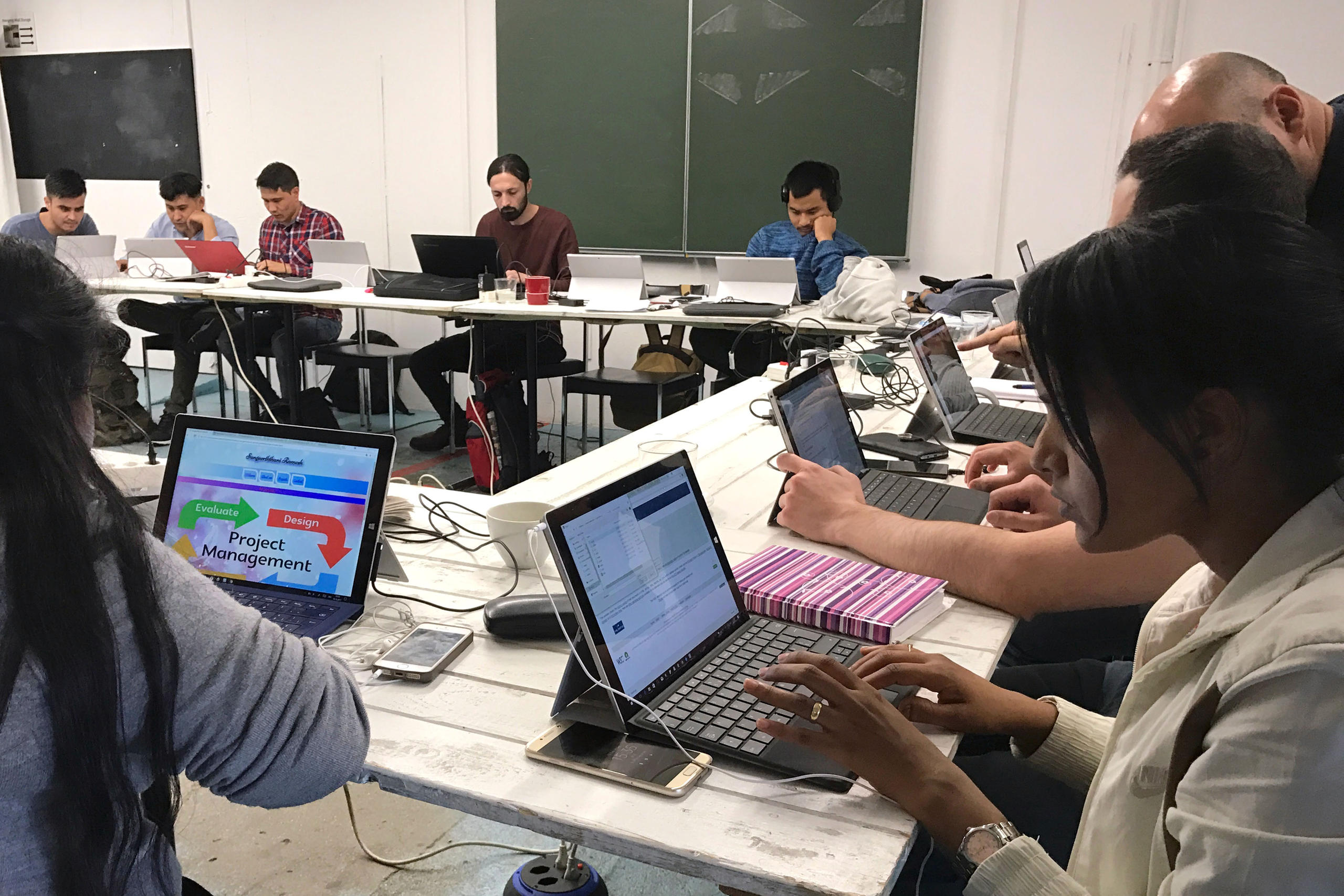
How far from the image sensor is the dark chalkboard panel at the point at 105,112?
6.48 metres

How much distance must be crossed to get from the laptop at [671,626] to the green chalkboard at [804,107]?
4353 mm

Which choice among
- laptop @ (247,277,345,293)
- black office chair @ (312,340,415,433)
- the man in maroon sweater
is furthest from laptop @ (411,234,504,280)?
black office chair @ (312,340,415,433)

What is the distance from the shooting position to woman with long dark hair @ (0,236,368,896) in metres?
0.66

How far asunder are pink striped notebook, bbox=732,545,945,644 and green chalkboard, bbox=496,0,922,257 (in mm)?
4167

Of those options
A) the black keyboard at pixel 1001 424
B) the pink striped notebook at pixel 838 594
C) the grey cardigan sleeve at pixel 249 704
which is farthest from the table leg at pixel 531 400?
the grey cardigan sleeve at pixel 249 704

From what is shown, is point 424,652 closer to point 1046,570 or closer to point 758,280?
point 1046,570

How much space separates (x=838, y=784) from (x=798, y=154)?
15.6 feet

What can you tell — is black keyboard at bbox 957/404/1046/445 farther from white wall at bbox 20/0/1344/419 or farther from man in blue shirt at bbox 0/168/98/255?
man in blue shirt at bbox 0/168/98/255

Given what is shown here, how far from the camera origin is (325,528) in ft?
4.03

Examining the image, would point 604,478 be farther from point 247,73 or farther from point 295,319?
point 247,73

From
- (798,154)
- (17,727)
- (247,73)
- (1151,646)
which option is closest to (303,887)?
(17,727)

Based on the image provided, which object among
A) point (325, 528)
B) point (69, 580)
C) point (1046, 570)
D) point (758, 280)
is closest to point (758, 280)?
point (758, 280)

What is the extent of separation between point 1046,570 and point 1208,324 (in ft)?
2.11

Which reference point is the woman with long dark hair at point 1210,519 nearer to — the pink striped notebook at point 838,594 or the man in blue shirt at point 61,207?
the pink striped notebook at point 838,594
